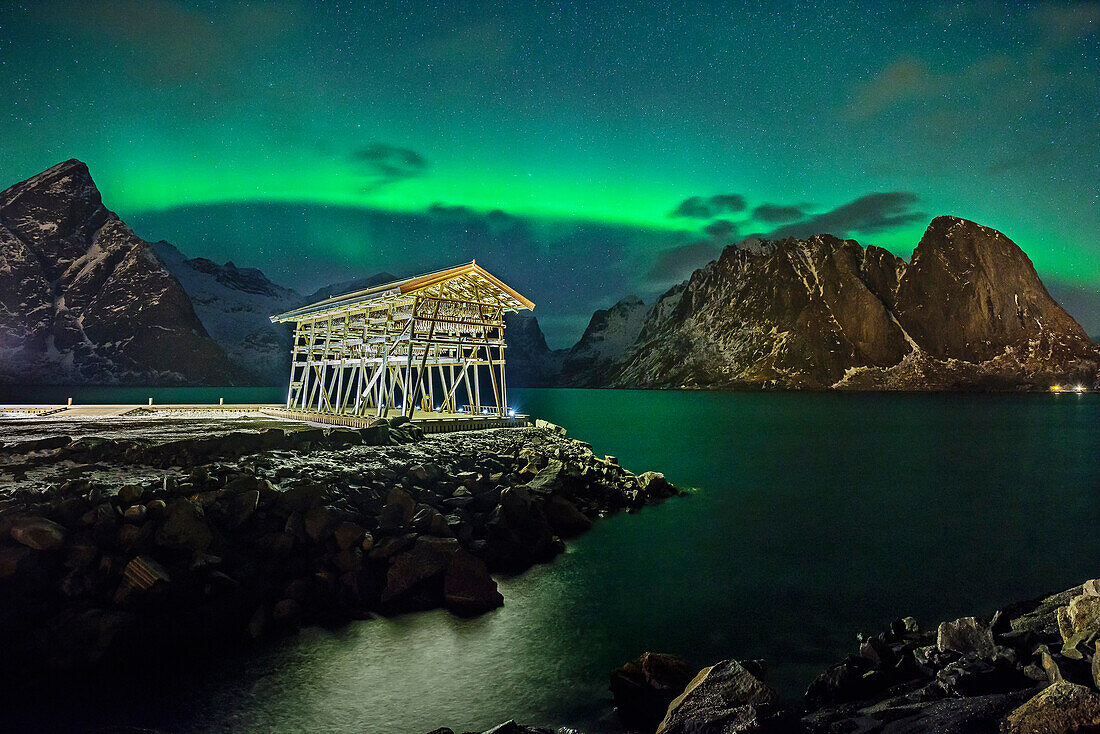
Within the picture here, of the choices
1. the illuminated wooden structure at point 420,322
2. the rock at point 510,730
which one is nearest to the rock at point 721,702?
the rock at point 510,730

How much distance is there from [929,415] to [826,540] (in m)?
84.3

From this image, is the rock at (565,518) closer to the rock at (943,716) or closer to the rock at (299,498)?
the rock at (299,498)

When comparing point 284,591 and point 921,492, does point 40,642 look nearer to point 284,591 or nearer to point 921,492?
point 284,591

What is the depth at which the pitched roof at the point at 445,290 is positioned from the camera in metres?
27.4

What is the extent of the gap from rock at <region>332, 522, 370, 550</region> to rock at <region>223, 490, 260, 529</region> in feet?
6.91

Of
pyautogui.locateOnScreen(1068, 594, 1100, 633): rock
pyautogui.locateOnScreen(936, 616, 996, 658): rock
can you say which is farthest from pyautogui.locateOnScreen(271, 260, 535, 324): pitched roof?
pyautogui.locateOnScreen(1068, 594, 1100, 633): rock

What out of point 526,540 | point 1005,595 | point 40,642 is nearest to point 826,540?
point 1005,595

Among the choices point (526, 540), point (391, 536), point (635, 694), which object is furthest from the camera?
point (526, 540)

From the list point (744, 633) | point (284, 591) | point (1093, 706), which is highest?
point (1093, 706)

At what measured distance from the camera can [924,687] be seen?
8.01 m

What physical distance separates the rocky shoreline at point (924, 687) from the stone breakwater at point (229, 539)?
5495mm

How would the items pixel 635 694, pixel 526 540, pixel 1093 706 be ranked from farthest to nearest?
pixel 526 540 < pixel 635 694 < pixel 1093 706

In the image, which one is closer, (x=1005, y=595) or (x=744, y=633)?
(x=744, y=633)

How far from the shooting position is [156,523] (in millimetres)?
13039
